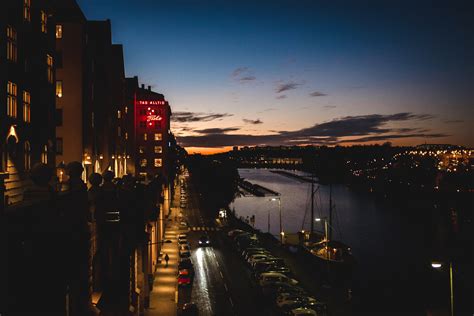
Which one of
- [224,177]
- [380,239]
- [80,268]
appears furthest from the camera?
[224,177]

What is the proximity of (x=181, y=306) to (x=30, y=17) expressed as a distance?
16.9m

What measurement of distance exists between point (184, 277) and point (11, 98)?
17510mm

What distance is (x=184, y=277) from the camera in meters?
29.5

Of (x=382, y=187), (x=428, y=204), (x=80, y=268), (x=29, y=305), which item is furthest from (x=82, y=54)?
(x=382, y=187)

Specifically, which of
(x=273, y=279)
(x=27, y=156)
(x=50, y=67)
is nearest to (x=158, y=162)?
(x=273, y=279)

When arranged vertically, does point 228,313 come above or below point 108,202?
below

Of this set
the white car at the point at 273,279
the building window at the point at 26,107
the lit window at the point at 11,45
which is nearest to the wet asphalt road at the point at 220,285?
the white car at the point at 273,279

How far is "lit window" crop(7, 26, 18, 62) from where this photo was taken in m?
15.8

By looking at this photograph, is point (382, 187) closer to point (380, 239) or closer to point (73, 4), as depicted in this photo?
Result: point (380, 239)

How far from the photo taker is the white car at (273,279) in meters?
28.7

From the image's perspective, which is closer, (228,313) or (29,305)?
(29,305)

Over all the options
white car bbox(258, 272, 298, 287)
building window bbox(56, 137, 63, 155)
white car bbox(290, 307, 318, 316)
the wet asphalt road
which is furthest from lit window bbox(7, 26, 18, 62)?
white car bbox(258, 272, 298, 287)

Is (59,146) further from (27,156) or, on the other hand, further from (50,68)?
(27,156)

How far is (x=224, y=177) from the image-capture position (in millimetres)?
137000
